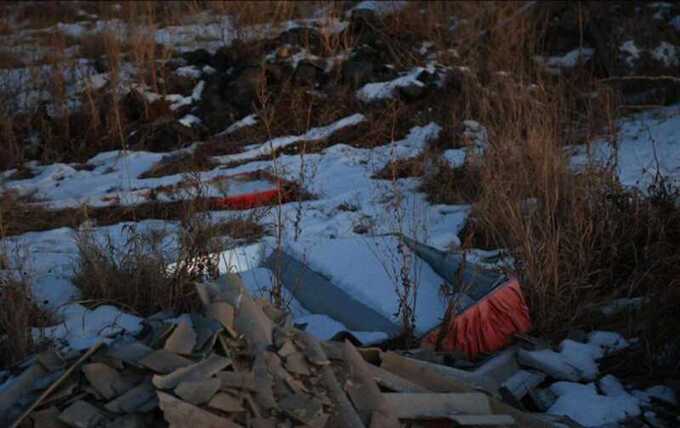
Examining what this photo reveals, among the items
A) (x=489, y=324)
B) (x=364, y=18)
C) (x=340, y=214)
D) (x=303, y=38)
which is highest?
(x=364, y=18)

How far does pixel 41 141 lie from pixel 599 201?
5.73 m

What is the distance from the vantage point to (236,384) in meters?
2.97

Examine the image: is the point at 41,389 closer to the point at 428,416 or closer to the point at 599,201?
the point at 428,416

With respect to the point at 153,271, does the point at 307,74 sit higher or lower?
higher

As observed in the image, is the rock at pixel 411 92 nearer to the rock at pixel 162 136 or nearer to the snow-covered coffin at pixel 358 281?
the rock at pixel 162 136

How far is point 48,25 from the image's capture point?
1187cm

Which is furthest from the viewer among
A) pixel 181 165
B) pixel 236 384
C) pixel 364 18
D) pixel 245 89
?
pixel 364 18

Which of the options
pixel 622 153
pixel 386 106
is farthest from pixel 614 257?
pixel 386 106

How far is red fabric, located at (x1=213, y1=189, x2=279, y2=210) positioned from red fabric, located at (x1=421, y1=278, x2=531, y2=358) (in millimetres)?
2333

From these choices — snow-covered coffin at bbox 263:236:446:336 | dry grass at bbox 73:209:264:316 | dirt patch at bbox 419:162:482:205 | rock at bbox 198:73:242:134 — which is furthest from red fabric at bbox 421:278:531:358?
rock at bbox 198:73:242:134

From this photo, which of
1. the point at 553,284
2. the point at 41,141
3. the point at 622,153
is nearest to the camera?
the point at 553,284

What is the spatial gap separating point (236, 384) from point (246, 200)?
331cm

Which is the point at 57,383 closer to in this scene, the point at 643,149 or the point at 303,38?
the point at 643,149

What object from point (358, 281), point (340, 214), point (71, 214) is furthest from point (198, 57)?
point (358, 281)
